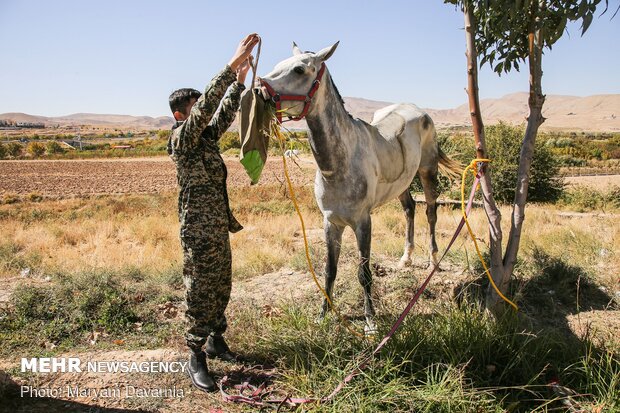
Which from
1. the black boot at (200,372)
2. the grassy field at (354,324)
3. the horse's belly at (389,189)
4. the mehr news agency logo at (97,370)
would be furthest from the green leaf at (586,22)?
the mehr news agency logo at (97,370)

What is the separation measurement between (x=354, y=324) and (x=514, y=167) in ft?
42.6

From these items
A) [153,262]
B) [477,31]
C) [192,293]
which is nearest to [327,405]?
[192,293]

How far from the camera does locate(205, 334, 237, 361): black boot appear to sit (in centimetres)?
357

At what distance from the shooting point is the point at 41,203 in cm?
1920

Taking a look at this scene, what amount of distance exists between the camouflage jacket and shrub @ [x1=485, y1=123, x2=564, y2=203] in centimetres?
1364

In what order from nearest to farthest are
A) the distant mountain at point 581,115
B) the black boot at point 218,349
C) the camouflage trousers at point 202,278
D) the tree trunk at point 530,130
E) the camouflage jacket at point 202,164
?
the camouflage jacket at point 202,164
the camouflage trousers at point 202,278
the tree trunk at point 530,130
the black boot at point 218,349
the distant mountain at point 581,115

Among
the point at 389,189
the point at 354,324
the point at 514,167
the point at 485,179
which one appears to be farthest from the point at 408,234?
the point at 514,167

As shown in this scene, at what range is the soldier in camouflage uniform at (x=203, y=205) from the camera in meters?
3.03

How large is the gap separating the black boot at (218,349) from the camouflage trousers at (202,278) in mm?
338

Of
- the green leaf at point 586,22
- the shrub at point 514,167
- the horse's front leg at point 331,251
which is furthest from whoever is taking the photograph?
the shrub at point 514,167

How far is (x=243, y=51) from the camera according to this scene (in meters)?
2.99

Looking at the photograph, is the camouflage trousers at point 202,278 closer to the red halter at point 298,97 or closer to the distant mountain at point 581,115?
the red halter at point 298,97

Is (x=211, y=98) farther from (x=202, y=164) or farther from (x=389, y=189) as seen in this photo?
(x=389, y=189)

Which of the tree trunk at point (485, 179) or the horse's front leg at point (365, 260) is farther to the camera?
the horse's front leg at point (365, 260)
